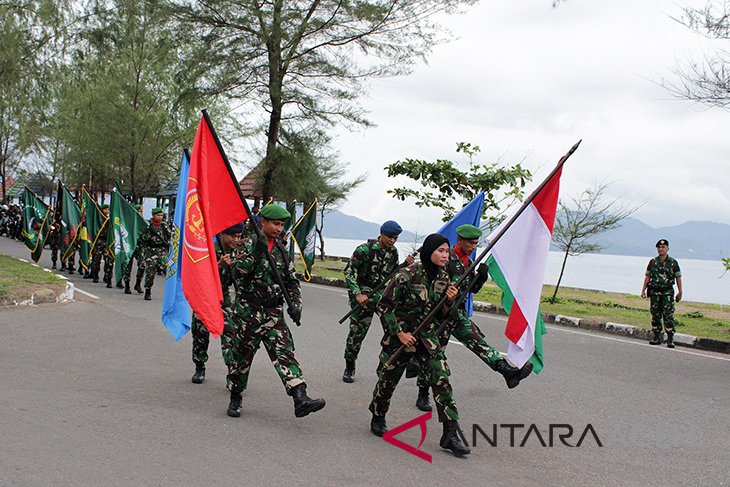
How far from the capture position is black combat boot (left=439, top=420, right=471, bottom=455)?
5.10 meters

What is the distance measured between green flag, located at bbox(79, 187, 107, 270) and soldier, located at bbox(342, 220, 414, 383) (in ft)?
33.3

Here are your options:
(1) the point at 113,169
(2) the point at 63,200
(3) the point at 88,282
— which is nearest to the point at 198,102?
(2) the point at 63,200

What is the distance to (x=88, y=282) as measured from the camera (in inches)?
618

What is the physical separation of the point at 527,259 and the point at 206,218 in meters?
2.82

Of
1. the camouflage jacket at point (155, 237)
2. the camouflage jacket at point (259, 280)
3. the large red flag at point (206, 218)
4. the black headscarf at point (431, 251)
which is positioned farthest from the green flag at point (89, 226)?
the black headscarf at point (431, 251)

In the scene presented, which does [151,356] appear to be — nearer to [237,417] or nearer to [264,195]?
[237,417]

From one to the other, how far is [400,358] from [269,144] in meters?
17.4

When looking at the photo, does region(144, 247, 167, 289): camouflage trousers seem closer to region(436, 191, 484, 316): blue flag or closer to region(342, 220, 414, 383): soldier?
region(342, 220, 414, 383): soldier

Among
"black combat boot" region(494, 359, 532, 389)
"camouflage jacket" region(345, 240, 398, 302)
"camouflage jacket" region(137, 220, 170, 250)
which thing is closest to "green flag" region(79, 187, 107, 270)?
"camouflage jacket" region(137, 220, 170, 250)

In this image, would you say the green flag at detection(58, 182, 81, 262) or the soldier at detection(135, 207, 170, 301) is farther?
the green flag at detection(58, 182, 81, 262)

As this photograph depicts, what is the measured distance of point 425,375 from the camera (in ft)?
18.3

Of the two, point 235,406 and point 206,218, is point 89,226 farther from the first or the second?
point 235,406

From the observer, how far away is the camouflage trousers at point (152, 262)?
1305 cm

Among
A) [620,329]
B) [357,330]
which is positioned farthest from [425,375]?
[620,329]
